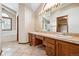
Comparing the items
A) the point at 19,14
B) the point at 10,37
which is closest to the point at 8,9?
the point at 19,14

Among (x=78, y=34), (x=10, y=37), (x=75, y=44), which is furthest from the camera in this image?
(x=10, y=37)

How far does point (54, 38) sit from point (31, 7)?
0.84 m

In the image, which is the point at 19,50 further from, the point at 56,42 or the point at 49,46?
the point at 56,42

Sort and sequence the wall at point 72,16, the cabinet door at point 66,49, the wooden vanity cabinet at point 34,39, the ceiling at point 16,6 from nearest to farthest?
1. the cabinet door at point 66,49
2. the wall at point 72,16
3. the ceiling at point 16,6
4. the wooden vanity cabinet at point 34,39

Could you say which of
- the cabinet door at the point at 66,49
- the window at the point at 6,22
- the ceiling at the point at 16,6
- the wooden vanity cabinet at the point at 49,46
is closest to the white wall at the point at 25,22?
the ceiling at the point at 16,6

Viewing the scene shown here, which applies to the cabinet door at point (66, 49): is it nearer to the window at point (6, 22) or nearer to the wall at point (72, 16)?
the wall at point (72, 16)

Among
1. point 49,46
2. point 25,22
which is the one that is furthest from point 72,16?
point 25,22

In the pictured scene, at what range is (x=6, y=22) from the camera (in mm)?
2455

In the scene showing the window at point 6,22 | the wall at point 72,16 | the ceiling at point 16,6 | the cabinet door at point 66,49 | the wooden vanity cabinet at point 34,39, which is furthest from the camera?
the wooden vanity cabinet at point 34,39

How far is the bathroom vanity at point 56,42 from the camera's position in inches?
74.9

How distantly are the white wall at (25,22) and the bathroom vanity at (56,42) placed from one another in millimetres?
124

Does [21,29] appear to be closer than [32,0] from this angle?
No

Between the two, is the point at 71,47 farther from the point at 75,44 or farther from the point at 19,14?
the point at 19,14

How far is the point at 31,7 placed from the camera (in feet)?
8.18
